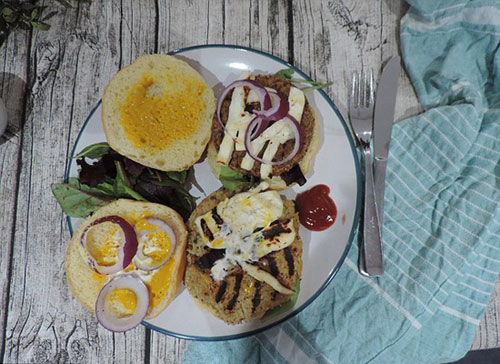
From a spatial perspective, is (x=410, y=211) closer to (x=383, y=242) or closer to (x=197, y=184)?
(x=383, y=242)

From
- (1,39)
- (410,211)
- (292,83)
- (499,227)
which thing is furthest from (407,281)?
(1,39)

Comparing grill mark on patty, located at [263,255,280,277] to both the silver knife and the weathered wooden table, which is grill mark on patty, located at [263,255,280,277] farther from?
the weathered wooden table

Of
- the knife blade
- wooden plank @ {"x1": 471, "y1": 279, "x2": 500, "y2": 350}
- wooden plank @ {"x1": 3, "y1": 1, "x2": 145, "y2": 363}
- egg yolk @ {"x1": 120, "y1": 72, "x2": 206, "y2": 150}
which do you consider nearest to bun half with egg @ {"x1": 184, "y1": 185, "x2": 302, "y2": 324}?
egg yolk @ {"x1": 120, "y1": 72, "x2": 206, "y2": 150}

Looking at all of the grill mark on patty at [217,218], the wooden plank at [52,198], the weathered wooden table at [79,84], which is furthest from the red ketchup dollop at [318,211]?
the wooden plank at [52,198]

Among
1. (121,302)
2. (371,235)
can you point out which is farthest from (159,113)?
(371,235)

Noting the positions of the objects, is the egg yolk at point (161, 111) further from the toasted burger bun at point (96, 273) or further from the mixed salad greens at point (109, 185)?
the toasted burger bun at point (96, 273)

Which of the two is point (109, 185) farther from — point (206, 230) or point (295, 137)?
point (295, 137)
